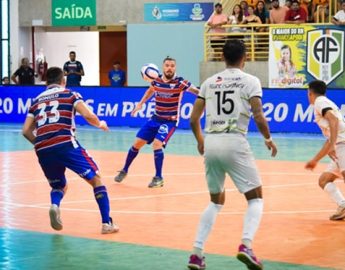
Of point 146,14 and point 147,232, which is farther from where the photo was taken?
point 146,14

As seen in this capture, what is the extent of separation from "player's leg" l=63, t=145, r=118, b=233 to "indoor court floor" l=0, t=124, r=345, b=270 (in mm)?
192

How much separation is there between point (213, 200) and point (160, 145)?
655cm

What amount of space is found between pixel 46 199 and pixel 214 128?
561 centimetres

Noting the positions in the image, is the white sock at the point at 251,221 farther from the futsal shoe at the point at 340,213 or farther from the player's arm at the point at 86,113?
the futsal shoe at the point at 340,213

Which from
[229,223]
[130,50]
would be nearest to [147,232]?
[229,223]

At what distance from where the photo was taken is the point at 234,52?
8961mm

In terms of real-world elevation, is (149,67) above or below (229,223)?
above

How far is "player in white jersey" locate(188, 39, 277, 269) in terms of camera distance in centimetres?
881

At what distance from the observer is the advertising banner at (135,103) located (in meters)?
25.2

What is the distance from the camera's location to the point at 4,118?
30.7 m

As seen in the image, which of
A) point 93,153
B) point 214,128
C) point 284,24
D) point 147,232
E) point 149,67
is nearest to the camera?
point 214,128

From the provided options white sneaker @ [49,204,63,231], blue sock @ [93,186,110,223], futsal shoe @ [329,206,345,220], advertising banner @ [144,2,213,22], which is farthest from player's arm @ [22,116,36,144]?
advertising banner @ [144,2,213,22]

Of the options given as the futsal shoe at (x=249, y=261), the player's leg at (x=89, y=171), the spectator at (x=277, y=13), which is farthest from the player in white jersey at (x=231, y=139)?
the spectator at (x=277, y=13)

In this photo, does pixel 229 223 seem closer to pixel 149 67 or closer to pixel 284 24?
pixel 149 67
